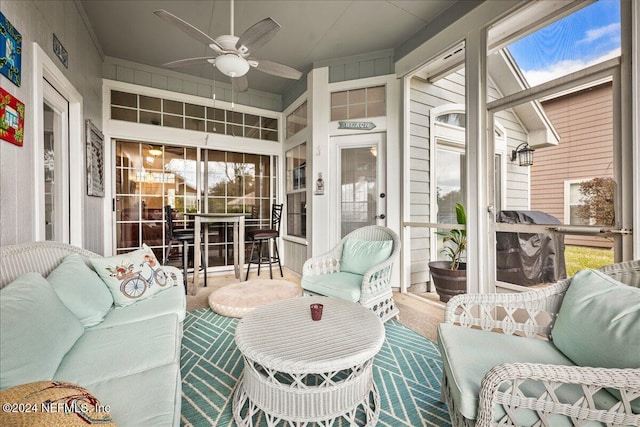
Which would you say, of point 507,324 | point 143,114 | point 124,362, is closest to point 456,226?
point 507,324

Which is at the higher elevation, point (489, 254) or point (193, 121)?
point (193, 121)

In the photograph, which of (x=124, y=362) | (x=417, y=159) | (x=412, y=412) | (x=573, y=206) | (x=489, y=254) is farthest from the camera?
(x=417, y=159)

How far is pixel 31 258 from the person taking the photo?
1.54 meters

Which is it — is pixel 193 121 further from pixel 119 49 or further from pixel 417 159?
pixel 417 159

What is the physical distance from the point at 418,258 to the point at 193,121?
402 centimetres

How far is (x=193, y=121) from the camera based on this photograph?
445cm

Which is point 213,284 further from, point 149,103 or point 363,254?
point 149,103

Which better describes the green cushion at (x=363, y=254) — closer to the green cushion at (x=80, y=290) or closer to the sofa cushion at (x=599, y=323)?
the sofa cushion at (x=599, y=323)

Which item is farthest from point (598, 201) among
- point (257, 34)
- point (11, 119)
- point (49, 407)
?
point (11, 119)

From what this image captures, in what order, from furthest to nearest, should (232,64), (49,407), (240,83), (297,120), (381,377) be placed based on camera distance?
(297,120), (240,83), (232,64), (381,377), (49,407)

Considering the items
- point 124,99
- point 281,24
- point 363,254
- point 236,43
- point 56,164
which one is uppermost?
point 281,24

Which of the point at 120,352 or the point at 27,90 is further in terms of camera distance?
the point at 27,90

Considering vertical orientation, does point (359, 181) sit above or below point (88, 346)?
above

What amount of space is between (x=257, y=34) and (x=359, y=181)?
2.31 m
